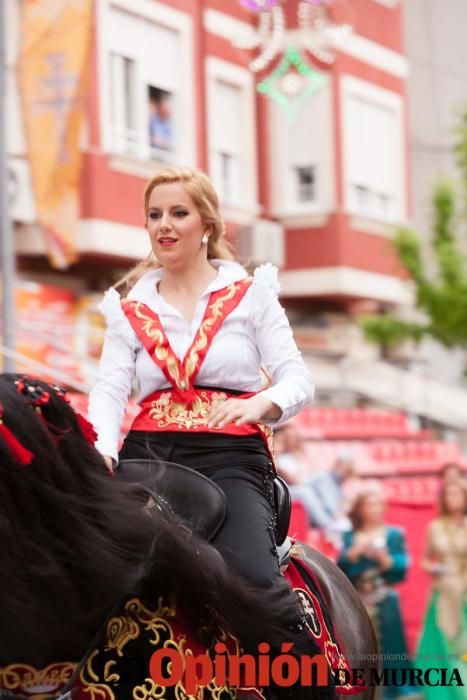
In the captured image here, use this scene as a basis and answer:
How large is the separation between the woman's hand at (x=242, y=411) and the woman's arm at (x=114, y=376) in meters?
0.44

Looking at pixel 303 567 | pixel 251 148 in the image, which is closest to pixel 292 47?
pixel 251 148

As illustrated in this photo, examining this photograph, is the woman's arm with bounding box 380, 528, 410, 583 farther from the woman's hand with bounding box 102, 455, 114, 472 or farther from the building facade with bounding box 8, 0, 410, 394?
the building facade with bounding box 8, 0, 410, 394

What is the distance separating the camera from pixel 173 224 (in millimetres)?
4793

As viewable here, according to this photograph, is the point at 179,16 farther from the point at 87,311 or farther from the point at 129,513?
the point at 129,513

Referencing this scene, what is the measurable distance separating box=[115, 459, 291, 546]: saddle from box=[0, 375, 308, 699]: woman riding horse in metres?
0.14

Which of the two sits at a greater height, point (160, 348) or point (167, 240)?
point (167, 240)

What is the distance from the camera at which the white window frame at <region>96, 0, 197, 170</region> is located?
702 inches

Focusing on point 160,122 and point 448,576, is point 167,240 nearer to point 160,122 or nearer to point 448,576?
point 448,576

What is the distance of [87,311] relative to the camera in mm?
17125

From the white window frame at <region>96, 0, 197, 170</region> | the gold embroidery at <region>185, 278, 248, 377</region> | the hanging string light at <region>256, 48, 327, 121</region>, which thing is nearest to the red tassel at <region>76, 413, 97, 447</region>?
the gold embroidery at <region>185, 278, 248, 377</region>

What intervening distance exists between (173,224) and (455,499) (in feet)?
20.6

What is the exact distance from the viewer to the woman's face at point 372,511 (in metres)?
10.4

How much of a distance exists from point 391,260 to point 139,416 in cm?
1907

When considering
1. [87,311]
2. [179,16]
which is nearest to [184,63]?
[179,16]
